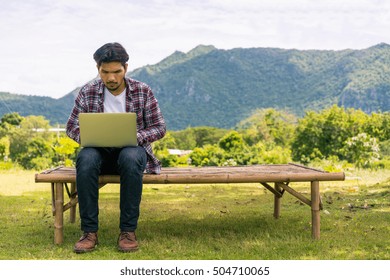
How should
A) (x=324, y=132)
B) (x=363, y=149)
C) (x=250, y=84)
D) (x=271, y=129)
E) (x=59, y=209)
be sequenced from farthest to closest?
(x=250, y=84), (x=271, y=129), (x=324, y=132), (x=363, y=149), (x=59, y=209)

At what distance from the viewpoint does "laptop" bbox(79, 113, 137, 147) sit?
346cm

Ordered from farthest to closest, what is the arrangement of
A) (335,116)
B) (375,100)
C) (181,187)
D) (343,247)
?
(375,100) < (335,116) < (181,187) < (343,247)

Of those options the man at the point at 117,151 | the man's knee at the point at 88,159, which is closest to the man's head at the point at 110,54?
the man at the point at 117,151

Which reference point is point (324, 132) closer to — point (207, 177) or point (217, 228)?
point (217, 228)

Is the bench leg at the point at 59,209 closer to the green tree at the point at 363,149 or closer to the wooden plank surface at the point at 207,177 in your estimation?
the wooden plank surface at the point at 207,177

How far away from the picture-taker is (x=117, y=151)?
3611 millimetres

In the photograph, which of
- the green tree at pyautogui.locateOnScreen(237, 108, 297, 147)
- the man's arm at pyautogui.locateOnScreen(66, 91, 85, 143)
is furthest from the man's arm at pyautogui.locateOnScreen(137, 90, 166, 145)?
the green tree at pyautogui.locateOnScreen(237, 108, 297, 147)

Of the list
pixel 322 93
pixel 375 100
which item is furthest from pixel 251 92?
pixel 375 100

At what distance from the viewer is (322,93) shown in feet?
270

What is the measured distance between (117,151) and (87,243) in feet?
2.00

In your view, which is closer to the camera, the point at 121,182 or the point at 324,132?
the point at 121,182

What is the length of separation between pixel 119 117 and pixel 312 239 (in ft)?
5.16

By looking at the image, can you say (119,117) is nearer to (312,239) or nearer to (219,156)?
(312,239)

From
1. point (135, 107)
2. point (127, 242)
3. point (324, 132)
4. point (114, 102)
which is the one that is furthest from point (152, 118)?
point (324, 132)
